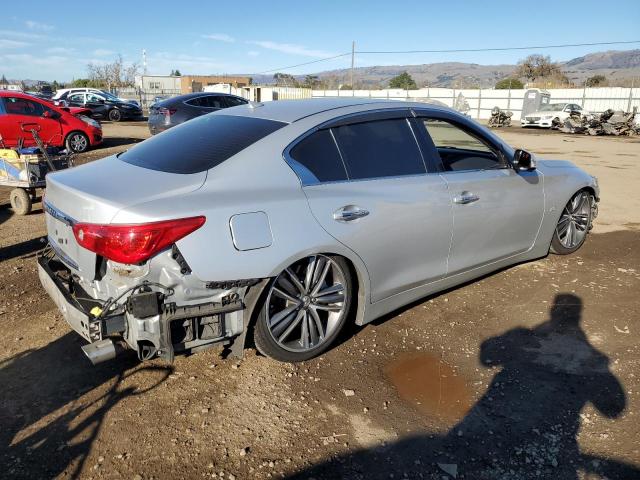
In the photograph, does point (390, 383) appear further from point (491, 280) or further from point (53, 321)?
point (53, 321)

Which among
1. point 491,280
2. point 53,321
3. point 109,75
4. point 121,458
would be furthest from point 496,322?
point 109,75

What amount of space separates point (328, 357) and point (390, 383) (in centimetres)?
50

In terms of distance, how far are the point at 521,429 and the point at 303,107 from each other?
8.24 ft

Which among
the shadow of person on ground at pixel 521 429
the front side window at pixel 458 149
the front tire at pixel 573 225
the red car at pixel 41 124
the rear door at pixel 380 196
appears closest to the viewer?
the shadow of person on ground at pixel 521 429

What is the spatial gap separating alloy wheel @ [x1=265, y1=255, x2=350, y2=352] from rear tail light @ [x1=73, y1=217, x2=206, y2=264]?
2.21ft

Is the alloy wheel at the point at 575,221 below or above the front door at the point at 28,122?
below

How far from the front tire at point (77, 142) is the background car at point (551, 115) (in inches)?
1052

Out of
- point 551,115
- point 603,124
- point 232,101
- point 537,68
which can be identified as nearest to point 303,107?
point 232,101

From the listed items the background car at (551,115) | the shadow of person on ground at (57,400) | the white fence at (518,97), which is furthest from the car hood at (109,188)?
the white fence at (518,97)

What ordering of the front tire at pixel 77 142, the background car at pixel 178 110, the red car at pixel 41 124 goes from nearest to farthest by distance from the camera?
the red car at pixel 41 124, the front tire at pixel 77 142, the background car at pixel 178 110

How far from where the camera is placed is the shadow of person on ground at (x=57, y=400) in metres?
2.61

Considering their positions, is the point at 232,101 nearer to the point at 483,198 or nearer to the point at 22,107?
the point at 22,107

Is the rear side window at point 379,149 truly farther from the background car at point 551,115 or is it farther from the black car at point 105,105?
the background car at point 551,115

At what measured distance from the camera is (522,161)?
456 centimetres
